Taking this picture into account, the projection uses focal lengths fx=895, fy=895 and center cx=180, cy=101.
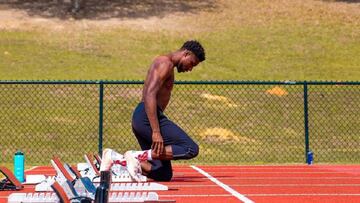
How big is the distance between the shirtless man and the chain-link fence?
749cm

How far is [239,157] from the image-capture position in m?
20.2

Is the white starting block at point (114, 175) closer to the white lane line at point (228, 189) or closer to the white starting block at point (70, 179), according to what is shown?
the white starting block at point (70, 179)

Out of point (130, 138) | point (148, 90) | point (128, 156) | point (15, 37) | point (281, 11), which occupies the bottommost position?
point (128, 156)

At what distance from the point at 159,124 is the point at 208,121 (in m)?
11.6

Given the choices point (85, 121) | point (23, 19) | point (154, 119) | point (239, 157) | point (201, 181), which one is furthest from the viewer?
point (23, 19)

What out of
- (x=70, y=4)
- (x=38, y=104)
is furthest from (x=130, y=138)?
(x=70, y=4)

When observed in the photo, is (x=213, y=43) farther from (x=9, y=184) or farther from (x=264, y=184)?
(x=9, y=184)

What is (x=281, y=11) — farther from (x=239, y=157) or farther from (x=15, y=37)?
(x=239, y=157)

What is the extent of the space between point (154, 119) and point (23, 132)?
10.5 meters

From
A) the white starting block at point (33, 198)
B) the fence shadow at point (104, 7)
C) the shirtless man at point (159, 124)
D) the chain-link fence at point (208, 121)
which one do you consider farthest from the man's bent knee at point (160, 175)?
the fence shadow at point (104, 7)

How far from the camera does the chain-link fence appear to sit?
20.2 m

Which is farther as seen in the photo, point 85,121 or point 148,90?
point 85,121

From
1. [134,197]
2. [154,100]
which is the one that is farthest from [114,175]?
[134,197]

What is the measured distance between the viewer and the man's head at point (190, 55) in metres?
11.1
